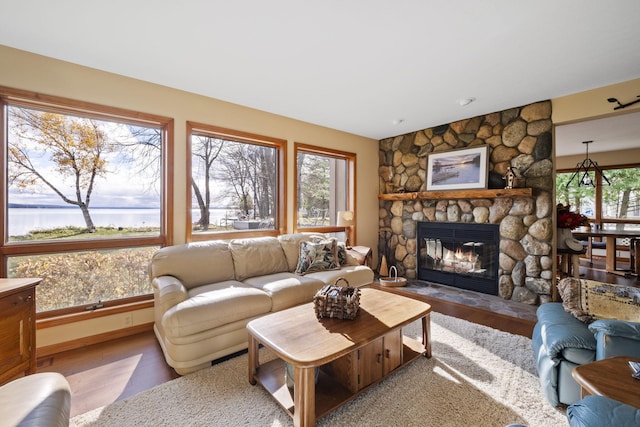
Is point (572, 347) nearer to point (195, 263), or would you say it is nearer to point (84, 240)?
point (195, 263)

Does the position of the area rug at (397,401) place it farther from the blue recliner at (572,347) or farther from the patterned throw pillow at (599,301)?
the patterned throw pillow at (599,301)

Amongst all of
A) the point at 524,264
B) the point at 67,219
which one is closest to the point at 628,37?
the point at 524,264

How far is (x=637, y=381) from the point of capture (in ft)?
3.71

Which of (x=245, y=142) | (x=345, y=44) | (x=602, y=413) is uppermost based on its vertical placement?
(x=345, y=44)

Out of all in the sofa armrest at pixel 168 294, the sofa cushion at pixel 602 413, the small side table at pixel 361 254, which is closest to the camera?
the sofa cushion at pixel 602 413

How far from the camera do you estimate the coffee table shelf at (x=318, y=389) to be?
64.1 inches

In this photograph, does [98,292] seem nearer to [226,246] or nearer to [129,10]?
[226,246]

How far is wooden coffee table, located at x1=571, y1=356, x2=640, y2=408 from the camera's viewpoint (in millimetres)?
1069

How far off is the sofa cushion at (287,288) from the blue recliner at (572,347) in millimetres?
1871

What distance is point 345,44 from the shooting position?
228cm

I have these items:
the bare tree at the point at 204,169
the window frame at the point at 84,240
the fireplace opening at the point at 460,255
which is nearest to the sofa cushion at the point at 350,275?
the bare tree at the point at 204,169

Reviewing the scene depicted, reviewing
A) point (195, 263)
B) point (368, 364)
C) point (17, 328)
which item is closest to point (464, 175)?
point (368, 364)

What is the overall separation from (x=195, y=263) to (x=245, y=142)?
1801 millimetres

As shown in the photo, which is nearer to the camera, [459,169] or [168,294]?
[168,294]
